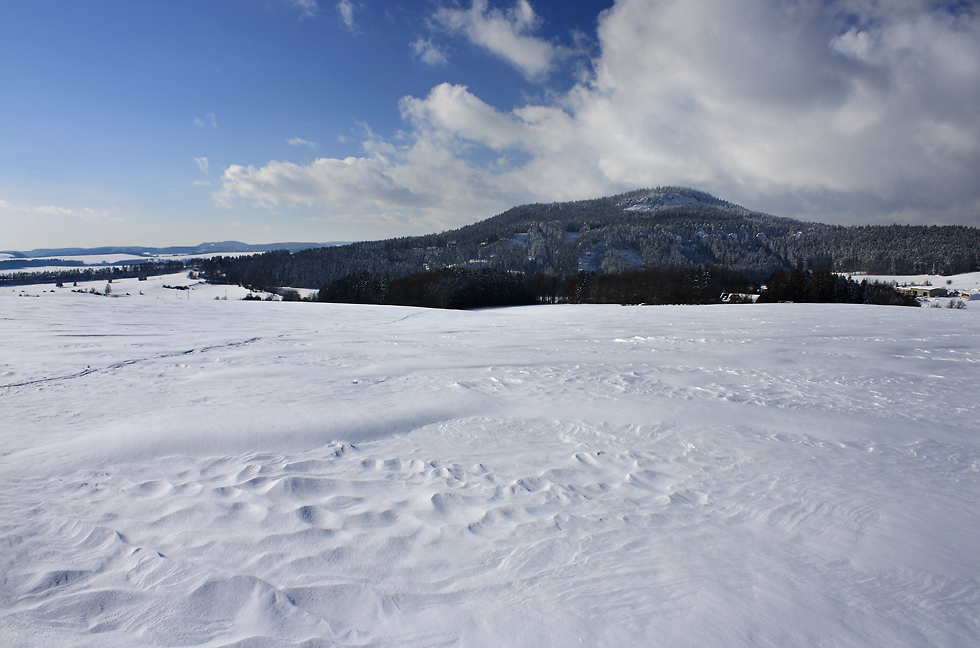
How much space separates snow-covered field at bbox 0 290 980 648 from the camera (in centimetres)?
238

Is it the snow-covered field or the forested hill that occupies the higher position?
the forested hill

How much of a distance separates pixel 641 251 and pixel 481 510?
174 meters

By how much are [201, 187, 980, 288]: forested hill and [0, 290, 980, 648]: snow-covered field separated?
319ft

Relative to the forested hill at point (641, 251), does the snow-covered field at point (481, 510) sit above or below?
below

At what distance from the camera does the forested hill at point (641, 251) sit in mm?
114463

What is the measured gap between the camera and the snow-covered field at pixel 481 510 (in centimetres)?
238

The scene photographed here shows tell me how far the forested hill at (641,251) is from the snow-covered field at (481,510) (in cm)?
9716

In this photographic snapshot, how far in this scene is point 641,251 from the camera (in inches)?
6462

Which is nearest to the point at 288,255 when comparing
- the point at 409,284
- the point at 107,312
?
the point at 409,284

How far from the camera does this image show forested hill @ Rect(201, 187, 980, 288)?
376 feet

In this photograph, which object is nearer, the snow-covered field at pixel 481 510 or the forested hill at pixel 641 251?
the snow-covered field at pixel 481 510

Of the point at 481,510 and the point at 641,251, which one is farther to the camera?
the point at 641,251

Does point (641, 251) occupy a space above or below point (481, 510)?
above

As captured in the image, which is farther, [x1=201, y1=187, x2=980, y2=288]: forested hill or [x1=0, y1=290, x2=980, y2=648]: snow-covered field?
[x1=201, y1=187, x2=980, y2=288]: forested hill
